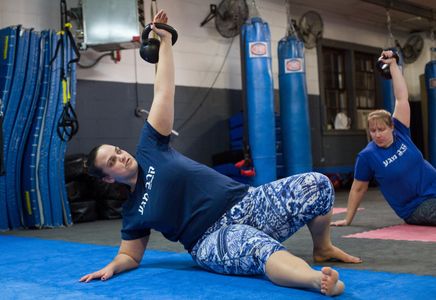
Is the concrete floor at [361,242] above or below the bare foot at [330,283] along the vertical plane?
below

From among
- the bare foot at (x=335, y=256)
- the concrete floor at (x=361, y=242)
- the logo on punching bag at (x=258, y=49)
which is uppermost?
the logo on punching bag at (x=258, y=49)

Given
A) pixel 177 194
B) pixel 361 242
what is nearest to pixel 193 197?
pixel 177 194

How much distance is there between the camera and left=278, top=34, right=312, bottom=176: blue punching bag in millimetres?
7648

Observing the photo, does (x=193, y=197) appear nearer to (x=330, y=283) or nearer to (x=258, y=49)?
(x=330, y=283)

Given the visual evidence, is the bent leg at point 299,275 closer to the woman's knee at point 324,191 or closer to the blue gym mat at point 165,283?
the blue gym mat at point 165,283

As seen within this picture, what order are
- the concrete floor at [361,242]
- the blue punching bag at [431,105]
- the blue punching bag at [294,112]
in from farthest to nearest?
the blue punching bag at [431,105] < the blue punching bag at [294,112] < the concrete floor at [361,242]

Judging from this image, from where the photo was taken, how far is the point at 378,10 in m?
11.0

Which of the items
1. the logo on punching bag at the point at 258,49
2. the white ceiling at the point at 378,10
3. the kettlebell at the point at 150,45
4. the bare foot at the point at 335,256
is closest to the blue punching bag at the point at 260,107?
the logo on punching bag at the point at 258,49

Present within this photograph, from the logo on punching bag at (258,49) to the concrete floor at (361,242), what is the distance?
2311 millimetres

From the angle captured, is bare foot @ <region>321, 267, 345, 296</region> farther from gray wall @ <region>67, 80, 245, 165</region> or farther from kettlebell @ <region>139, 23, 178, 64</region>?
gray wall @ <region>67, 80, 245, 165</region>

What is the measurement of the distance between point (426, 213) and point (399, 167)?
419 mm

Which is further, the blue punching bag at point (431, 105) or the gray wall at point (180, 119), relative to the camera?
the blue punching bag at point (431, 105)

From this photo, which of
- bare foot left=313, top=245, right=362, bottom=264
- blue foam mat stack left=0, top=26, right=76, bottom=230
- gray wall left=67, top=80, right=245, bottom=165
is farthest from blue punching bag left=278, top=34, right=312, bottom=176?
bare foot left=313, top=245, right=362, bottom=264

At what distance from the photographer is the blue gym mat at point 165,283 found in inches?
83.6
